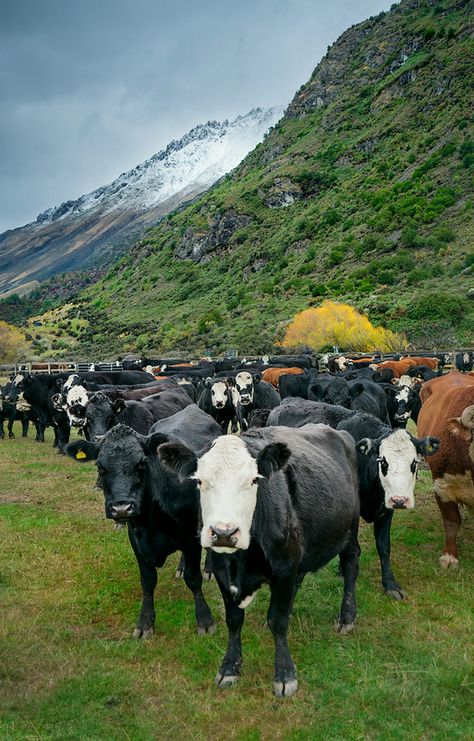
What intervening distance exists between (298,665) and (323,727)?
0.76m

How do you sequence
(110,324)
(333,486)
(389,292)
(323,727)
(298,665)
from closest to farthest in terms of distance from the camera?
1. (323,727)
2. (298,665)
3. (333,486)
4. (389,292)
5. (110,324)

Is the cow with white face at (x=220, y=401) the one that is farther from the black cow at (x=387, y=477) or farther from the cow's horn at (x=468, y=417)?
the cow's horn at (x=468, y=417)

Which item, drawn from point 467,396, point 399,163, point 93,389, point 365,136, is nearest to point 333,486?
point 467,396

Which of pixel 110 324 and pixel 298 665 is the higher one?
pixel 110 324

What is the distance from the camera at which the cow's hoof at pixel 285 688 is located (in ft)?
14.0

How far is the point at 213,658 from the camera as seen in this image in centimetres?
489

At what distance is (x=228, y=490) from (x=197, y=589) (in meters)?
2.02

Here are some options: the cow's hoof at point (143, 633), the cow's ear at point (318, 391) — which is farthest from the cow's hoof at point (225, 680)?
the cow's ear at point (318, 391)

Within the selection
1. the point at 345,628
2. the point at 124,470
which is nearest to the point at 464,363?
the point at 345,628

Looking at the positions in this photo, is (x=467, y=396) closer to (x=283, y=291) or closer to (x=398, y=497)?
(x=398, y=497)

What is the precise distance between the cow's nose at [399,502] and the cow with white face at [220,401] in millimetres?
10338

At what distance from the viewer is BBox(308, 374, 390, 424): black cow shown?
1268 centimetres

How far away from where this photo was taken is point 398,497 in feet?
18.1

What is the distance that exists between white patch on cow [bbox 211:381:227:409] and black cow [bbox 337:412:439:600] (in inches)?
372
